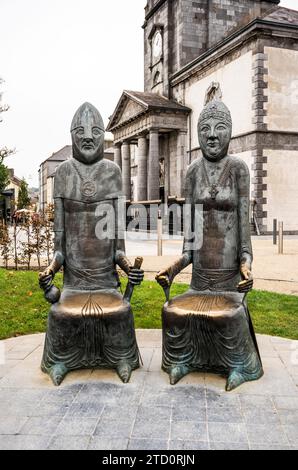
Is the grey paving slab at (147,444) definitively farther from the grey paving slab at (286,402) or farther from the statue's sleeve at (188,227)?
the statue's sleeve at (188,227)

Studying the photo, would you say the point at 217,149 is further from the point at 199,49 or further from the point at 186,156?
the point at 199,49

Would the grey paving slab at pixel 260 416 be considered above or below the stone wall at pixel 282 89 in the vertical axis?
below

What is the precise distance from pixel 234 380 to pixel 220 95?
23112 mm

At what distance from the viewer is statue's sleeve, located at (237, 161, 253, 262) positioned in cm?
436

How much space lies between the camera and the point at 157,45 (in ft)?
108

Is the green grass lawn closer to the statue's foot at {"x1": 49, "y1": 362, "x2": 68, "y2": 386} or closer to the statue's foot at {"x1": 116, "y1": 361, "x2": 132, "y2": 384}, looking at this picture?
the statue's foot at {"x1": 49, "y1": 362, "x2": 68, "y2": 386}

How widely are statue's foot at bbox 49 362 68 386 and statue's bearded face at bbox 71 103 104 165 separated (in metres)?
2.01

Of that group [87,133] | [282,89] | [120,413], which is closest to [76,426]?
[120,413]

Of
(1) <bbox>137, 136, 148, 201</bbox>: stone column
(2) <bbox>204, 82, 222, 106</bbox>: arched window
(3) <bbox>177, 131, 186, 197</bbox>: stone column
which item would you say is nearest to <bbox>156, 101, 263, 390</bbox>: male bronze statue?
(2) <bbox>204, 82, 222, 106</bbox>: arched window

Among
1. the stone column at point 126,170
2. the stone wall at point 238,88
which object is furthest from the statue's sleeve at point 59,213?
the stone column at point 126,170

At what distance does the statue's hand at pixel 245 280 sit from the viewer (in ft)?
12.8
